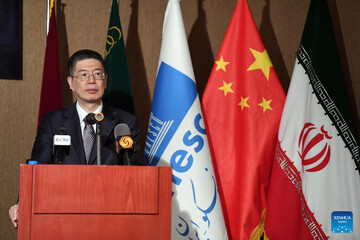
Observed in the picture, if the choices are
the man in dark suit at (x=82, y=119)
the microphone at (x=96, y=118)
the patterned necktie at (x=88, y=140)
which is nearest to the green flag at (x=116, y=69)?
the man in dark suit at (x=82, y=119)

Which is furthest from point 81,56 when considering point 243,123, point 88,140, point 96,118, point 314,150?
point 314,150

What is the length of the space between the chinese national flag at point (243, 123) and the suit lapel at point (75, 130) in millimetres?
973

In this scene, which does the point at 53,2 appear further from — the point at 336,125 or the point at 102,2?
the point at 336,125

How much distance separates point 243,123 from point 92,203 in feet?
5.72

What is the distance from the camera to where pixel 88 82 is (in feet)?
9.04

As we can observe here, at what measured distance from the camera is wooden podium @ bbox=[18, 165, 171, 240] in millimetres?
Answer: 1773

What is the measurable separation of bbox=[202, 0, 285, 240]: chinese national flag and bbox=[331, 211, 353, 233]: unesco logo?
1.46ft

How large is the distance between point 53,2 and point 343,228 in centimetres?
257

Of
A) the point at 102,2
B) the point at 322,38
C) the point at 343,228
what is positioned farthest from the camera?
the point at 102,2

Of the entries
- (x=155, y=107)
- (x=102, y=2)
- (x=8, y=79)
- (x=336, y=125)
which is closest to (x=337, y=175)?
(x=336, y=125)

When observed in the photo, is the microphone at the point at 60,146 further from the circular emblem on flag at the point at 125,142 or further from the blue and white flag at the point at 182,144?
the blue and white flag at the point at 182,144

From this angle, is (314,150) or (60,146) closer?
(60,146)

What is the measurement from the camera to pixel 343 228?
125 inches

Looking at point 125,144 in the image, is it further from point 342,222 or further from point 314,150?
point 342,222
